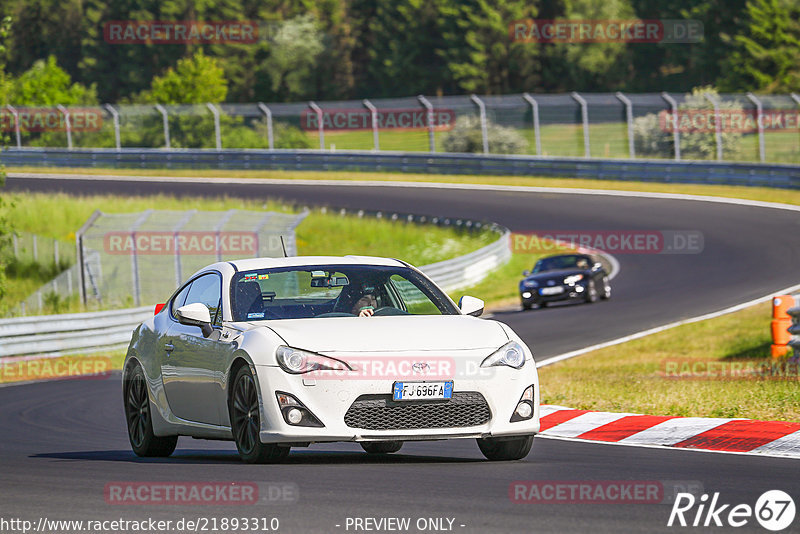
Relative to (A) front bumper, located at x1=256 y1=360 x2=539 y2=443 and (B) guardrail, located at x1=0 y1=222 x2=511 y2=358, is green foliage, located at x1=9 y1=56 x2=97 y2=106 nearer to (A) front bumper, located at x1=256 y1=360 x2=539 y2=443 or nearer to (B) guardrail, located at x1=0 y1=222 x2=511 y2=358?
(B) guardrail, located at x1=0 y1=222 x2=511 y2=358

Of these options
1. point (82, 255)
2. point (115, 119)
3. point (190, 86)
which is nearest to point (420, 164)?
point (115, 119)

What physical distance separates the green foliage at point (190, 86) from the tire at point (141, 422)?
67827 millimetres

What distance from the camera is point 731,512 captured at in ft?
21.3

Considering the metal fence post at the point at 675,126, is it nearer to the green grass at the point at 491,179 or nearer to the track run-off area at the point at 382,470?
the green grass at the point at 491,179

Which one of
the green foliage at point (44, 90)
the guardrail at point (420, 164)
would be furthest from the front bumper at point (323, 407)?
the green foliage at point (44, 90)

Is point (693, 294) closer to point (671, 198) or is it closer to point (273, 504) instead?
point (671, 198)

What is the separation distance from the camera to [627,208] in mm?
41031

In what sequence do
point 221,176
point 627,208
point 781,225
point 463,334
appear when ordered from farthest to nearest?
point 221,176 → point 627,208 → point 781,225 → point 463,334

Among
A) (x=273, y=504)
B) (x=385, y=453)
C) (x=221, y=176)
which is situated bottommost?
(x=221, y=176)

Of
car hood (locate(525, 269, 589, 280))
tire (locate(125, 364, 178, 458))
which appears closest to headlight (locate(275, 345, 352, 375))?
tire (locate(125, 364, 178, 458))

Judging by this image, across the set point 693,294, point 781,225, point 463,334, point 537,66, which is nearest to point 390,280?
point 463,334

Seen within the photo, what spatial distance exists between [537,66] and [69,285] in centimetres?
7384

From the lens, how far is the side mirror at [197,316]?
8922 mm

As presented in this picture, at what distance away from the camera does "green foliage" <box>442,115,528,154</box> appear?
5397cm
